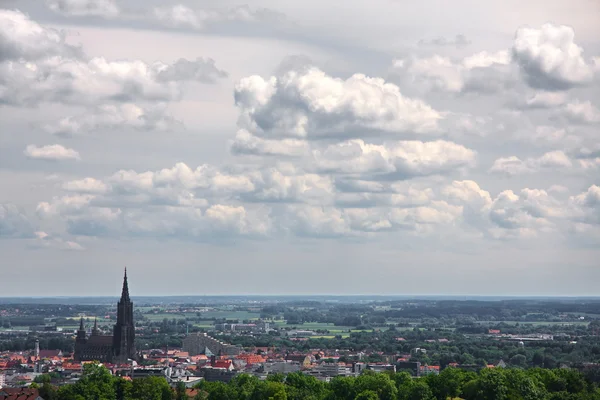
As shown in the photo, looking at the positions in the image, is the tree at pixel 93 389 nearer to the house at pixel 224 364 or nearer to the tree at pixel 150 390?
the tree at pixel 150 390

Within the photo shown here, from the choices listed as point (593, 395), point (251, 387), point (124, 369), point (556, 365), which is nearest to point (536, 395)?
point (593, 395)

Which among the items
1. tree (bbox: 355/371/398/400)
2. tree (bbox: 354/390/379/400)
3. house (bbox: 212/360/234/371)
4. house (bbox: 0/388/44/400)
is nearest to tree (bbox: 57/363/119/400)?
house (bbox: 0/388/44/400)

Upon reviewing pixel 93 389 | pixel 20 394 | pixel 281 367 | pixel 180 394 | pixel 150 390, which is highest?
pixel 281 367

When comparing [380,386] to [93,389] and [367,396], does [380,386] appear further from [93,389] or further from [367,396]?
[93,389]

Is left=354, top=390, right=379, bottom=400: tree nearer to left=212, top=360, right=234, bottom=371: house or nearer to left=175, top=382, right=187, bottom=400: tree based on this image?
left=175, top=382, right=187, bottom=400: tree

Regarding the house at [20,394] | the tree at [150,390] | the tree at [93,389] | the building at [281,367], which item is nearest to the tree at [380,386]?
the tree at [150,390]

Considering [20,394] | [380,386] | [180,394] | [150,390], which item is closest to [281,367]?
[180,394]

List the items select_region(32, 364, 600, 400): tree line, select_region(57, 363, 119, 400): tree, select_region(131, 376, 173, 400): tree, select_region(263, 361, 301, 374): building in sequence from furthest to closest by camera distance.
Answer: select_region(263, 361, 301, 374): building, select_region(131, 376, 173, 400): tree, select_region(57, 363, 119, 400): tree, select_region(32, 364, 600, 400): tree line

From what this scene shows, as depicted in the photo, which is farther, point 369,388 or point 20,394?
point 20,394

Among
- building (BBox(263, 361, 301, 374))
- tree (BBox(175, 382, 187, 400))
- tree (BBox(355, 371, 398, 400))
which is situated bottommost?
tree (BBox(175, 382, 187, 400))
